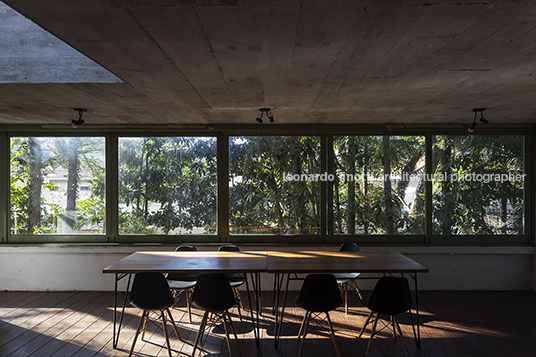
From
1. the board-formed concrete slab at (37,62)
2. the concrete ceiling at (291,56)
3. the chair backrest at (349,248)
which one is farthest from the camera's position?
A: the chair backrest at (349,248)

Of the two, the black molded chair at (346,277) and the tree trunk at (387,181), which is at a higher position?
the tree trunk at (387,181)

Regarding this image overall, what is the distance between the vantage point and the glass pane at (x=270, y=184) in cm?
619

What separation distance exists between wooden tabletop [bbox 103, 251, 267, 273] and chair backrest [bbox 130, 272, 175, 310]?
0.51 feet

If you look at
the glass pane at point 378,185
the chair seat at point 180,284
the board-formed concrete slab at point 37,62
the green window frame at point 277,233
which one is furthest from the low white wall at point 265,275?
the board-formed concrete slab at point 37,62

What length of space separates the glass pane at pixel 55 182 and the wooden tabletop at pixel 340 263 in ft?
11.6

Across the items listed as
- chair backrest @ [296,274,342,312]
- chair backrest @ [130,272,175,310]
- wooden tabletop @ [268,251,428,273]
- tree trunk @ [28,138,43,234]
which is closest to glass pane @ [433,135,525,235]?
wooden tabletop @ [268,251,428,273]

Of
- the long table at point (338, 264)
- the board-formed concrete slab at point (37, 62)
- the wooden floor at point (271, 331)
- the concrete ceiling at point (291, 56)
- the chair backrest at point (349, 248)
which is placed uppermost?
the board-formed concrete slab at point (37, 62)

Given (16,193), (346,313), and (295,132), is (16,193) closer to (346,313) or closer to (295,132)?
(295,132)

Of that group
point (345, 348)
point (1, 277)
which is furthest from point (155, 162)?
point (345, 348)

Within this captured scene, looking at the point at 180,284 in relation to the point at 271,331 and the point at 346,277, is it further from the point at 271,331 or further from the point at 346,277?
the point at 346,277

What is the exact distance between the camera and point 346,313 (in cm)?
482

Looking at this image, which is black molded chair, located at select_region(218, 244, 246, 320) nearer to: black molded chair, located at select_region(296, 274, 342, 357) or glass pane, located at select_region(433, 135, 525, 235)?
black molded chair, located at select_region(296, 274, 342, 357)

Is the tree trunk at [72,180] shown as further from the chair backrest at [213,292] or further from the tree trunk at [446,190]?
the tree trunk at [446,190]

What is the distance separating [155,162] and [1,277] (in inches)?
123
